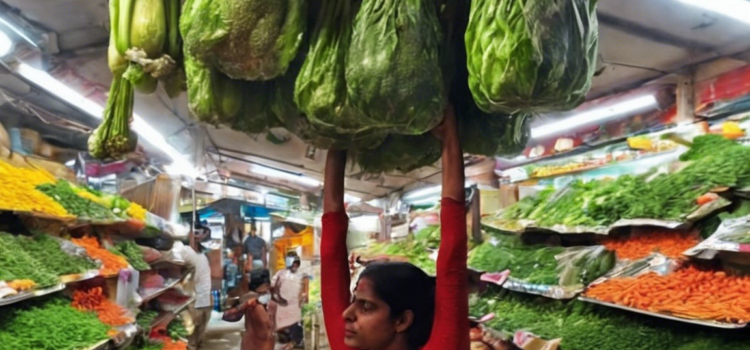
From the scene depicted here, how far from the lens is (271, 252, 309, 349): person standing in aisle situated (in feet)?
32.7

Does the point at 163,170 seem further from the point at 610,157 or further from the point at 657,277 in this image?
the point at 657,277

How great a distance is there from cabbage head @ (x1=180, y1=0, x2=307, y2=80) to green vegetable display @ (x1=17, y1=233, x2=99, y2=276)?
3363 millimetres

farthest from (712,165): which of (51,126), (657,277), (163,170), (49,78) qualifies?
(163,170)

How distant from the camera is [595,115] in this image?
623 centimetres

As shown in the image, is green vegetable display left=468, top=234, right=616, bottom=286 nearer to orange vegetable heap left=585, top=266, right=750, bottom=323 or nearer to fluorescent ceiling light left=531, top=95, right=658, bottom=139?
orange vegetable heap left=585, top=266, right=750, bottom=323

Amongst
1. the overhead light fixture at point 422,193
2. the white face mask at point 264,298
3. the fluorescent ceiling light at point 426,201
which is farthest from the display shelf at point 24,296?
the fluorescent ceiling light at point 426,201

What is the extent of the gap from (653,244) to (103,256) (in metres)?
4.54

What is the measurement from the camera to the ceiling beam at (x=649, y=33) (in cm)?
460

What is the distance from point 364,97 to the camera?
3.35ft

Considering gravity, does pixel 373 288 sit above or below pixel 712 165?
below

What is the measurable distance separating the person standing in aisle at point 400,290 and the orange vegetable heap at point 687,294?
4.95 ft

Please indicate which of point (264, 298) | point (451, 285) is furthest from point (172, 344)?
point (451, 285)

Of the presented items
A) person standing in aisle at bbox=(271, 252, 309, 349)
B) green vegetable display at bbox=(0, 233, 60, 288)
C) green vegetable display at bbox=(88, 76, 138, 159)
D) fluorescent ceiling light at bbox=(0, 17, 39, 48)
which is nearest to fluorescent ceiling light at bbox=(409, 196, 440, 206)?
person standing in aisle at bbox=(271, 252, 309, 349)

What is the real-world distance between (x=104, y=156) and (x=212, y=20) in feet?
2.85
